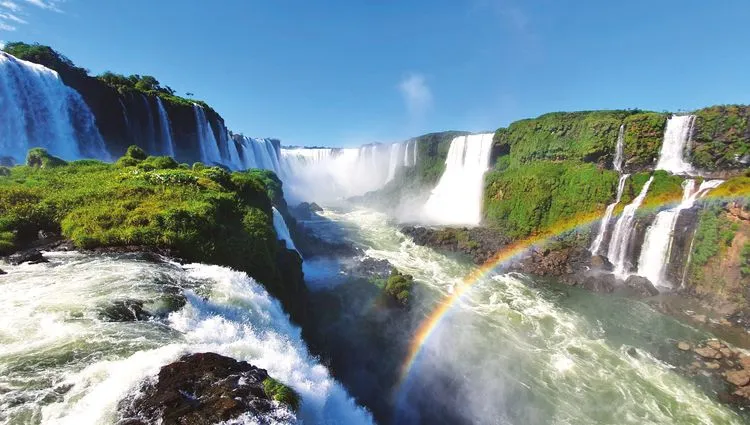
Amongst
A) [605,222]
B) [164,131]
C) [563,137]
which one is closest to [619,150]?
[563,137]

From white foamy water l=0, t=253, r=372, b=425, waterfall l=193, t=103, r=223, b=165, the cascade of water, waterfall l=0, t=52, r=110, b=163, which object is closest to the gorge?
white foamy water l=0, t=253, r=372, b=425

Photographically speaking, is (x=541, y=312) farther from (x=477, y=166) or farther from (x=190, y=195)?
(x=477, y=166)

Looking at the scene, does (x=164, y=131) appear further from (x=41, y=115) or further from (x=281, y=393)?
(x=281, y=393)

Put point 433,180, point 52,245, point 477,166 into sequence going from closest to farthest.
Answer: point 52,245 < point 477,166 < point 433,180

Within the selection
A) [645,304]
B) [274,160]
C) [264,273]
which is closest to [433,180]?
[274,160]

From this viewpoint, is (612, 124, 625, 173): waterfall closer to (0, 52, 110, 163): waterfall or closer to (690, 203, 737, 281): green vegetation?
(690, 203, 737, 281): green vegetation
